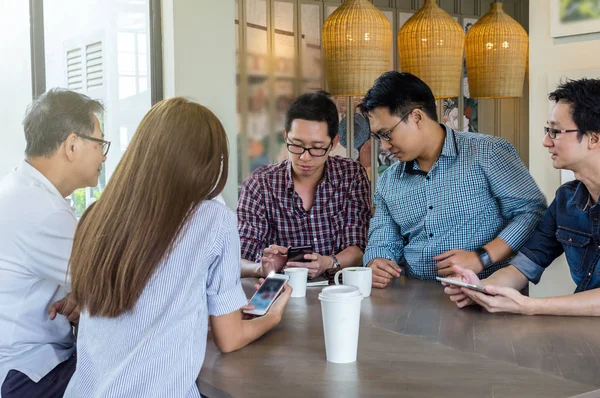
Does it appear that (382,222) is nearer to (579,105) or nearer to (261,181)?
(261,181)

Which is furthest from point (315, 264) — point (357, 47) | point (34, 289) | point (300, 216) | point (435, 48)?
point (435, 48)

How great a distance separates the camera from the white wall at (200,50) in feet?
14.0

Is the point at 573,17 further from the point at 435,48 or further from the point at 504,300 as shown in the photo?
the point at 504,300

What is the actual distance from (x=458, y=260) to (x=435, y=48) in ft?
4.94

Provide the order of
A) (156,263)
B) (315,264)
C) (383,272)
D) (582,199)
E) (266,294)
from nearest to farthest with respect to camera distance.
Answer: (156,263)
(266,294)
(582,199)
(383,272)
(315,264)

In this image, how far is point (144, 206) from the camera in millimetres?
1529

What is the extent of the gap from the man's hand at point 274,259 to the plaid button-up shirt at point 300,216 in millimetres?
467

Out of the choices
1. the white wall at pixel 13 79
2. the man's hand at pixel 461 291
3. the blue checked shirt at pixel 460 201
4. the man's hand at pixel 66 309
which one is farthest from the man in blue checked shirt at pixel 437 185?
the white wall at pixel 13 79

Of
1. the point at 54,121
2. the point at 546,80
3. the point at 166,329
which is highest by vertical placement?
the point at 546,80

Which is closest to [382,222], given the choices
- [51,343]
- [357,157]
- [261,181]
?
[261,181]

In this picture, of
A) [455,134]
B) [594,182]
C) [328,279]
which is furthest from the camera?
[455,134]

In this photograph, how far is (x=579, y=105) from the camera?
89.7 inches

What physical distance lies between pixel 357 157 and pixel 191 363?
5.34 metres

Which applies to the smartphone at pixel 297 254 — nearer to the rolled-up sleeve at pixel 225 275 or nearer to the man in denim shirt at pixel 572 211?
the man in denim shirt at pixel 572 211
